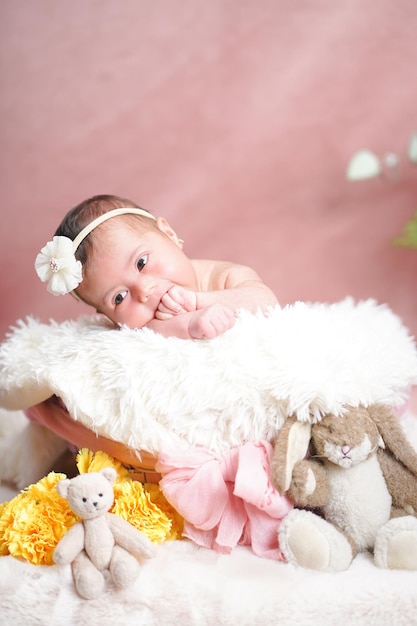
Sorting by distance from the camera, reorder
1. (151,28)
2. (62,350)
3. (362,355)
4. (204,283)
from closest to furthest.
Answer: (362,355) → (62,350) → (204,283) → (151,28)

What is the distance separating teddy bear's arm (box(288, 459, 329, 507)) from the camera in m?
1.03

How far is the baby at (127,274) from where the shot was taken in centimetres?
133

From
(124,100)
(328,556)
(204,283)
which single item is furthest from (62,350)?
(124,100)

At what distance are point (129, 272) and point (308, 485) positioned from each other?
0.54 metres

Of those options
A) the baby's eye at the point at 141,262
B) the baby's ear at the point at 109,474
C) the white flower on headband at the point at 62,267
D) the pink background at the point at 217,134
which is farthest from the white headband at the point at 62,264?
the pink background at the point at 217,134

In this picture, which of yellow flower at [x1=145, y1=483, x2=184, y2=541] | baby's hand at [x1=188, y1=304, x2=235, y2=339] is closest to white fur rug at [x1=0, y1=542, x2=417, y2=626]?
yellow flower at [x1=145, y1=483, x2=184, y2=541]

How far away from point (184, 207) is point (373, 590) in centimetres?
166

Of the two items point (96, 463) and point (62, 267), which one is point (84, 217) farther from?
point (96, 463)

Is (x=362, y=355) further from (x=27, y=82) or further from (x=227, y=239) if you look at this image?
(x=27, y=82)

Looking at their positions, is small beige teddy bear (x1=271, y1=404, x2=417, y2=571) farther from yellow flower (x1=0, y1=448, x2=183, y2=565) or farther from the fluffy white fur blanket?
yellow flower (x1=0, y1=448, x2=183, y2=565)

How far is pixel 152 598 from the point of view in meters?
1.00

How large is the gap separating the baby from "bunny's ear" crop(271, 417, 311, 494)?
28cm

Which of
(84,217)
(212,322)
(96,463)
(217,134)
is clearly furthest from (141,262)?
(217,134)

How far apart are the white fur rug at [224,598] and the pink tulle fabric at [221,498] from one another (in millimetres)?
40
